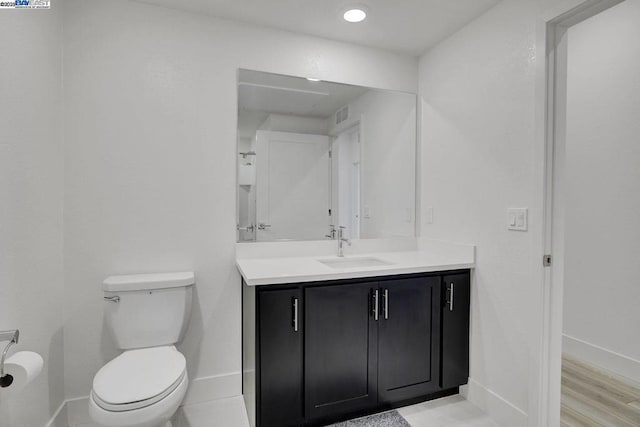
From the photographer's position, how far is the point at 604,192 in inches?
97.2

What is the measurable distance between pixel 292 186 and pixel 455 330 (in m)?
1.42

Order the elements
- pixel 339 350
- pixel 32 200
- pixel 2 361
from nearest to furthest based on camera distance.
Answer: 1. pixel 2 361
2. pixel 32 200
3. pixel 339 350

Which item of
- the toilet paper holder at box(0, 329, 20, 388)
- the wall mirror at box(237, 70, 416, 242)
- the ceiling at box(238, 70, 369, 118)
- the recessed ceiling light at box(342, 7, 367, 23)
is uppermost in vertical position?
the recessed ceiling light at box(342, 7, 367, 23)

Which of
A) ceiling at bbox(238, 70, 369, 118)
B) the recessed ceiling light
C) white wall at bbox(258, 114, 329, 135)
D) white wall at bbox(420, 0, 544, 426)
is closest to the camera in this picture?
white wall at bbox(420, 0, 544, 426)

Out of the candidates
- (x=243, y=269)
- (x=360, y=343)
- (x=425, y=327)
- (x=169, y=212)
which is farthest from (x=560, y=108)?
(x=169, y=212)

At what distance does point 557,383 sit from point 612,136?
1839 mm

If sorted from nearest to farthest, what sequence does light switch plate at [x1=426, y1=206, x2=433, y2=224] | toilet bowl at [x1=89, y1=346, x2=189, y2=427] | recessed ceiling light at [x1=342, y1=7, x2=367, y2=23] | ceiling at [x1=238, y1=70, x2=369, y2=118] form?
toilet bowl at [x1=89, y1=346, x2=189, y2=427] → recessed ceiling light at [x1=342, y1=7, x2=367, y2=23] → ceiling at [x1=238, y1=70, x2=369, y2=118] → light switch plate at [x1=426, y1=206, x2=433, y2=224]

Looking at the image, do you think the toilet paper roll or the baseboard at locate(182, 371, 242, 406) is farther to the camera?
the baseboard at locate(182, 371, 242, 406)

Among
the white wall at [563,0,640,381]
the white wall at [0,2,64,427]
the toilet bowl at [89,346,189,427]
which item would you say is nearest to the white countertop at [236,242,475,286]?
the toilet bowl at [89,346,189,427]

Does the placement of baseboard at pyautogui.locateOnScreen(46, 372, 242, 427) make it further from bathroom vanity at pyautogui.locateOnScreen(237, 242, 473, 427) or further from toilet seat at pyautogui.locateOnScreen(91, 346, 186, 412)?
toilet seat at pyautogui.locateOnScreen(91, 346, 186, 412)

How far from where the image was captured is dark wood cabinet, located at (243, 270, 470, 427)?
166 centimetres

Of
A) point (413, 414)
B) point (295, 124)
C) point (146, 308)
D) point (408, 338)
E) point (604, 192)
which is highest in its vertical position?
point (295, 124)

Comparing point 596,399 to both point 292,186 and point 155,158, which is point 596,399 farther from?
point 155,158

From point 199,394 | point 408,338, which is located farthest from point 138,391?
point 408,338
